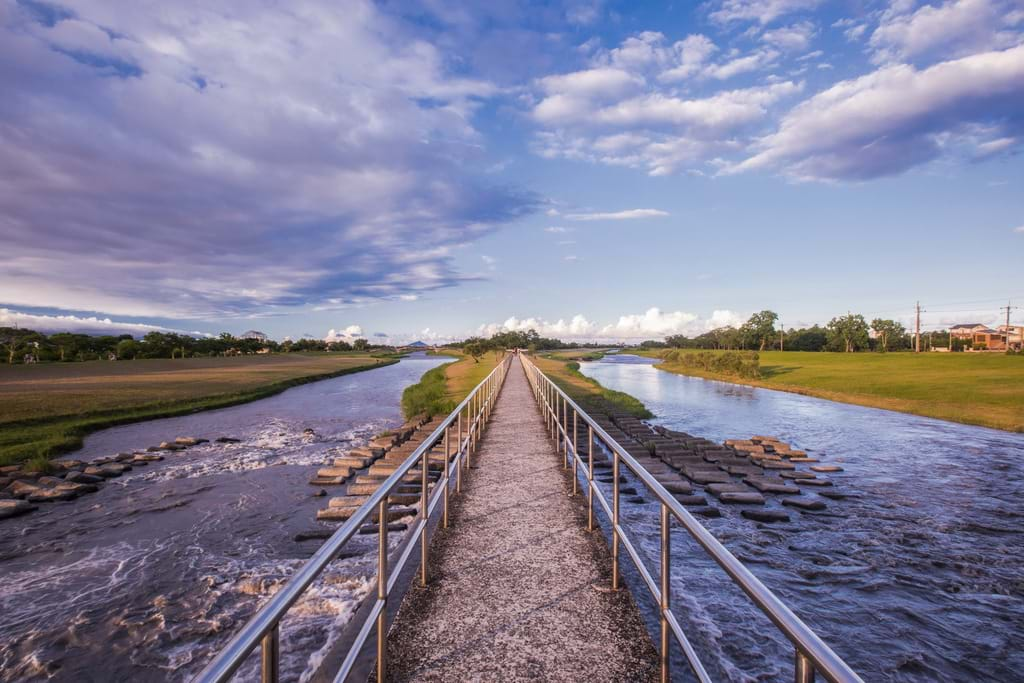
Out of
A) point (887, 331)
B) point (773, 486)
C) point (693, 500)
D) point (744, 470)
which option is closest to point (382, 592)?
point (693, 500)

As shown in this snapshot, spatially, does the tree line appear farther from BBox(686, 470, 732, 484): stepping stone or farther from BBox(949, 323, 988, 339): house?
BBox(686, 470, 732, 484): stepping stone

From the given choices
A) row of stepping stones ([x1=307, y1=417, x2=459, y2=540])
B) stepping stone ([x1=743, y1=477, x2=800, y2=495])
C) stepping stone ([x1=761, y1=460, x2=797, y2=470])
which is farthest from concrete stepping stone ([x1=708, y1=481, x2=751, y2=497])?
row of stepping stones ([x1=307, y1=417, x2=459, y2=540])

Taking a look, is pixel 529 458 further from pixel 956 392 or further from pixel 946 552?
pixel 956 392

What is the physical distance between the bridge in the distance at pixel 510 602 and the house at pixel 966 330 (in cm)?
16143

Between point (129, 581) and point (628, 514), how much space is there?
28.4ft

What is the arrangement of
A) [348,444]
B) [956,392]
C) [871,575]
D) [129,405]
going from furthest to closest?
[956,392] → [129,405] → [348,444] → [871,575]

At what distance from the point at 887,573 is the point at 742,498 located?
3.35 meters

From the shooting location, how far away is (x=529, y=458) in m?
9.78

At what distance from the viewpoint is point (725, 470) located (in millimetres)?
14258

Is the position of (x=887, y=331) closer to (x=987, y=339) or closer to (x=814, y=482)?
(x=987, y=339)

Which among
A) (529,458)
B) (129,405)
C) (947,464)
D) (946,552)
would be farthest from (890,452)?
(129,405)

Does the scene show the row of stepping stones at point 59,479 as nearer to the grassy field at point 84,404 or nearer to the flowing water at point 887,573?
the grassy field at point 84,404

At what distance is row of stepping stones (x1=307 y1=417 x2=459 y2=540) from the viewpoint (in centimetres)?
952

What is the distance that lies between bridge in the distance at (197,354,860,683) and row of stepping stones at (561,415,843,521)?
447cm
